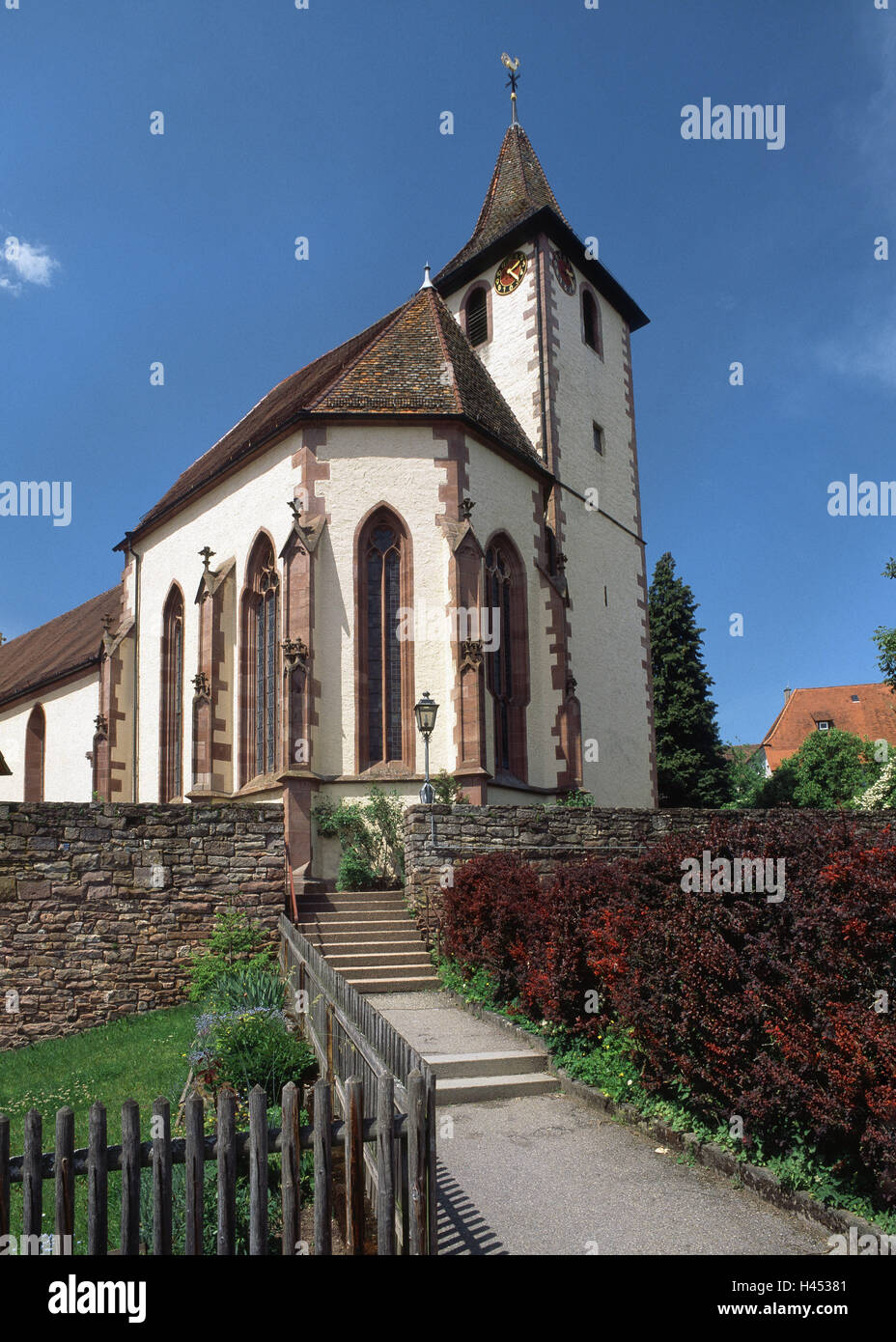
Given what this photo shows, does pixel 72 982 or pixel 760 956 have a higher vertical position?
pixel 760 956

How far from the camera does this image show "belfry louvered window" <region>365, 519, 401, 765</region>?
18.9 meters

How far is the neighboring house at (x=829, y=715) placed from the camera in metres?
53.0

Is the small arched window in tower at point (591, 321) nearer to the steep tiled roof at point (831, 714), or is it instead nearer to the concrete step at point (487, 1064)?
the concrete step at point (487, 1064)

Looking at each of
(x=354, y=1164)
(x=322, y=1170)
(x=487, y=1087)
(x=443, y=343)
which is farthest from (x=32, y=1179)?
(x=443, y=343)

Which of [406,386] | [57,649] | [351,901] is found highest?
[406,386]

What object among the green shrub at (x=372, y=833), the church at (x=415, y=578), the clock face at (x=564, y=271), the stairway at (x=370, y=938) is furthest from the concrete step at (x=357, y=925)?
the clock face at (x=564, y=271)

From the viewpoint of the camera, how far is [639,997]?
22.8 feet

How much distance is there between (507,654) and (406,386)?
234 inches

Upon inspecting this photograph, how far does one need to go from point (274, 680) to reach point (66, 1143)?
53.7ft

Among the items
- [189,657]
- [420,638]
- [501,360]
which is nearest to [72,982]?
[420,638]

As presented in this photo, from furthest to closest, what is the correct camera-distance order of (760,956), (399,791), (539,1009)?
1. (399,791)
2. (539,1009)
3. (760,956)

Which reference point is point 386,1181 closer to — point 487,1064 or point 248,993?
point 487,1064

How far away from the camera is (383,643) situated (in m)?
19.2
